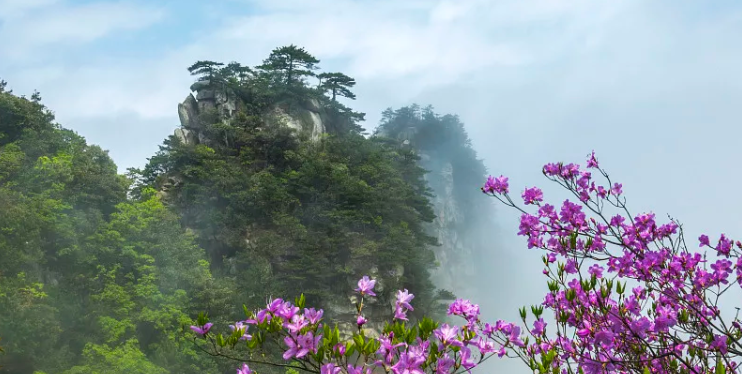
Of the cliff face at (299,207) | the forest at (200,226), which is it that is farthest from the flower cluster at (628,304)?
the cliff face at (299,207)

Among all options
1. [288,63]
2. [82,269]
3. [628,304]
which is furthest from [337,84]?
[628,304]

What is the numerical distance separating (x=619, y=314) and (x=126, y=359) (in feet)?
54.8

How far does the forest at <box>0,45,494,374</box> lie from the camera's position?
687 inches

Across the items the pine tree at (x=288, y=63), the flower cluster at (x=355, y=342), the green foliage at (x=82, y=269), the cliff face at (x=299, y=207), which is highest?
the pine tree at (x=288, y=63)

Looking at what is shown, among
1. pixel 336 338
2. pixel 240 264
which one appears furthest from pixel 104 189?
pixel 336 338

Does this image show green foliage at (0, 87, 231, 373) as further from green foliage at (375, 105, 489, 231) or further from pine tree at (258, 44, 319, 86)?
green foliage at (375, 105, 489, 231)

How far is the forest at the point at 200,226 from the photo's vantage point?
17453mm

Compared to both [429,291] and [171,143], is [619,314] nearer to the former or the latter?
[429,291]

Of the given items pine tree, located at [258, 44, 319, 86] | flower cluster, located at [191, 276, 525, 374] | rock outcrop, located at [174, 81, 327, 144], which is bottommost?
flower cluster, located at [191, 276, 525, 374]

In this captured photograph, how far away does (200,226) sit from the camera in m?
26.8

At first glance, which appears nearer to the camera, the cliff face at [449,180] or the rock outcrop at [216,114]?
the rock outcrop at [216,114]

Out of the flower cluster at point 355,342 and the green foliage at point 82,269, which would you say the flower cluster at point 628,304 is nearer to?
the flower cluster at point 355,342

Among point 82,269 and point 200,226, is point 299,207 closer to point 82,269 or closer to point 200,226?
point 200,226

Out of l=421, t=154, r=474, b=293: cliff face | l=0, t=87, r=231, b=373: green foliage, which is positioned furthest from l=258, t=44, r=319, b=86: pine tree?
l=421, t=154, r=474, b=293: cliff face
